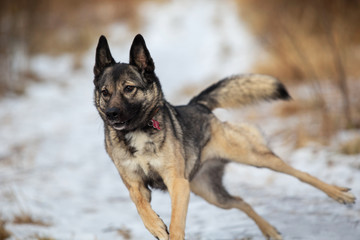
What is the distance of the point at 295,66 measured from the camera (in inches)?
393

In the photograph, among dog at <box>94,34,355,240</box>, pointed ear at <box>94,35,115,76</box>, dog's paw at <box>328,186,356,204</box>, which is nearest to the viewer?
dog at <box>94,34,355,240</box>

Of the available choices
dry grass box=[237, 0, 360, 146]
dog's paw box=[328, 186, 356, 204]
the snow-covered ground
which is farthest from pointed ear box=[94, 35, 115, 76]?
dry grass box=[237, 0, 360, 146]

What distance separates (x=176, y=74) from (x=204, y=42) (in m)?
4.09

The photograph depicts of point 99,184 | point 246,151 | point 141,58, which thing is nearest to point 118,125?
point 141,58

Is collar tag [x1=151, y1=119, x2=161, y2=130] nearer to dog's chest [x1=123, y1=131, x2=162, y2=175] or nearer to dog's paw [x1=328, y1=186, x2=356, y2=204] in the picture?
dog's chest [x1=123, y1=131, x2=162, y2=175]

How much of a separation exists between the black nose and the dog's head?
17mm

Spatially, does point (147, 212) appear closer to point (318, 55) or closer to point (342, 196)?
point (342, 196)

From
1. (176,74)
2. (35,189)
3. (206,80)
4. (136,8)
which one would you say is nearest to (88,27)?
(136,8)

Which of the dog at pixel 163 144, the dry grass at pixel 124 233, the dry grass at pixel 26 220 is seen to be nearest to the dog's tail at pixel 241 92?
the dog at pixel 163 144

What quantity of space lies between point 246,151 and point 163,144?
1.22 meters

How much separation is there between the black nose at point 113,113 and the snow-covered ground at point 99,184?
1424 millimetres

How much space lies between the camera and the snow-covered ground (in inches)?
164

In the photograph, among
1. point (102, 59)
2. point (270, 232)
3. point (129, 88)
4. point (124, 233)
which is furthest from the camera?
point (124, 233)

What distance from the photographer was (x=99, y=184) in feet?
20.9
